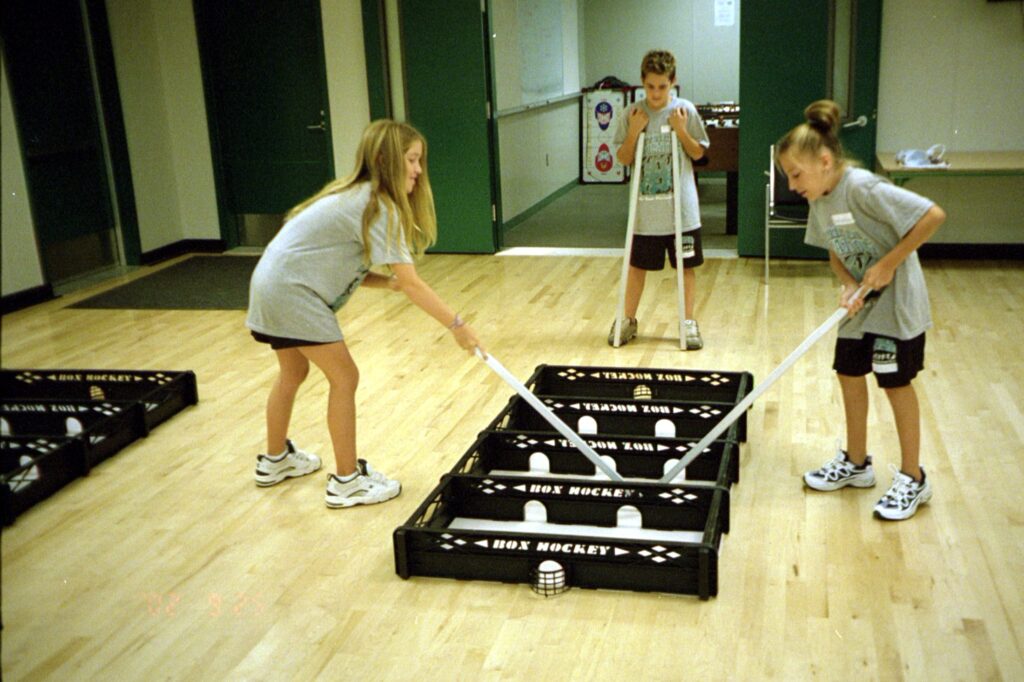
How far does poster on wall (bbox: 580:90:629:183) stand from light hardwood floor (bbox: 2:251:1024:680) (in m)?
5.86

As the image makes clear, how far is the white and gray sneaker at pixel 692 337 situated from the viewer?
4750 mm

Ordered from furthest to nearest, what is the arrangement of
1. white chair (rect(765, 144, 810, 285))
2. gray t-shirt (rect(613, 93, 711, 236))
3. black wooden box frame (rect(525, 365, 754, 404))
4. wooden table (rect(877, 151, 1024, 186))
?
white chair (rect(765, 144, 810, 285))
wooden table (rect(877, 151, 1024, 186))
gray t-shirt (rect(613, 93, 711, 236))
black wooden box frame (rect(525, 365, 754, 404))

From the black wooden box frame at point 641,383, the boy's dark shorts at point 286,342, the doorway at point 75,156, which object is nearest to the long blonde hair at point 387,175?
the boy's dark shorts at point 286,342

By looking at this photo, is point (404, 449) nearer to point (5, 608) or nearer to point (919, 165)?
point (5, 608)

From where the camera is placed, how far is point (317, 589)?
2736 mm

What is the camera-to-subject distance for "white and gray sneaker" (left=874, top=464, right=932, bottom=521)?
2955mm

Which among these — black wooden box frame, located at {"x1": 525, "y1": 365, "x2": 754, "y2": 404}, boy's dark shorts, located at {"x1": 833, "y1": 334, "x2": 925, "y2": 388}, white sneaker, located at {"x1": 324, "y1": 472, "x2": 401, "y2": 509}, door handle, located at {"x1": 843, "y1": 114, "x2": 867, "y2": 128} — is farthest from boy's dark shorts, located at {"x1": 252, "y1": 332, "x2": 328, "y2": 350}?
door handle, located at {"x1": 843, "y1": 114, "x2": 867, "y2": 128}

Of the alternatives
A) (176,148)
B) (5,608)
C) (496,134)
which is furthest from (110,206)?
(5,608)

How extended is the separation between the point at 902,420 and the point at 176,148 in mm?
6124

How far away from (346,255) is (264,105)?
495 cm

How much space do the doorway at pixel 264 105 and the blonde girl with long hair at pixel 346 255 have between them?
449 cm

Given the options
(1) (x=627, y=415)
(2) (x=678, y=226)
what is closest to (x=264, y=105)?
(2) (x=678, y=226)

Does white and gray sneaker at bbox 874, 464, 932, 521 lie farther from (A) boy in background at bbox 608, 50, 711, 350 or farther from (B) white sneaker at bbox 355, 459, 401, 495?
(A) boy in background at bbox 608, 50, 711, 350

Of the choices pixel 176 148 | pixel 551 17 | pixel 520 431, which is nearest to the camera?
pixel 520 431
